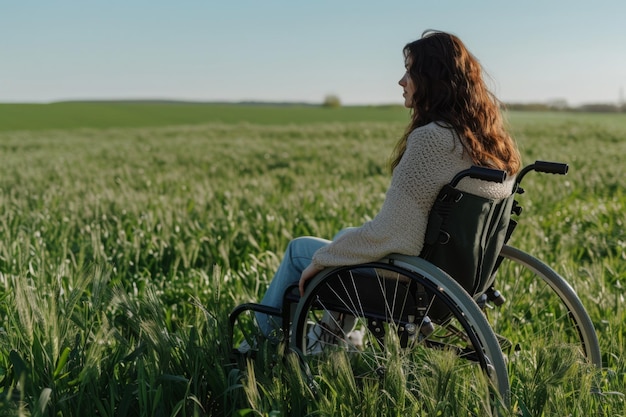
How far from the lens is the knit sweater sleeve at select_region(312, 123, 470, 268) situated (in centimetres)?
236

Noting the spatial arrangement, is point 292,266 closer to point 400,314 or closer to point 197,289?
point 400,314

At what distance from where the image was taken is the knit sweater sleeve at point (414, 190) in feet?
7.75

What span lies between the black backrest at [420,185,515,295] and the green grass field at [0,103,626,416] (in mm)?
420

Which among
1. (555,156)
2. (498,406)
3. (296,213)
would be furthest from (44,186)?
(555,156)

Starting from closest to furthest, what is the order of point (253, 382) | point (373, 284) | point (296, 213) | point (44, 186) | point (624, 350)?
point (253, 382)
point (373, 284)
point (624, 350)
point (296, 213)
point (44, 186)

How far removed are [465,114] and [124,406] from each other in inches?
60.2

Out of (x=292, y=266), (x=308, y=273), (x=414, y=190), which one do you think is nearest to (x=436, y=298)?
(x=414, y=190)

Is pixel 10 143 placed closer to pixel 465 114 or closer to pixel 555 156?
pixel 555 156

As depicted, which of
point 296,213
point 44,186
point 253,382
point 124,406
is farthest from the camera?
point 44,186

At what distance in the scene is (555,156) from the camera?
12195 mm

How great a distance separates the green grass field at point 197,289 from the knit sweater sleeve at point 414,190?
511 millimetres

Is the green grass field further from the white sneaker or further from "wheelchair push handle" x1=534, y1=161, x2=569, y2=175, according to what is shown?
"wheelchair push handle" x1=534, y1=161, x2=569, y2=175

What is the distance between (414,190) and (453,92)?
40 cm

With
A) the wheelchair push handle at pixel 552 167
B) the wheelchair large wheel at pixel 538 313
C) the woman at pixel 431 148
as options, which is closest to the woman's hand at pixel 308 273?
the woman at pixel 431 148
